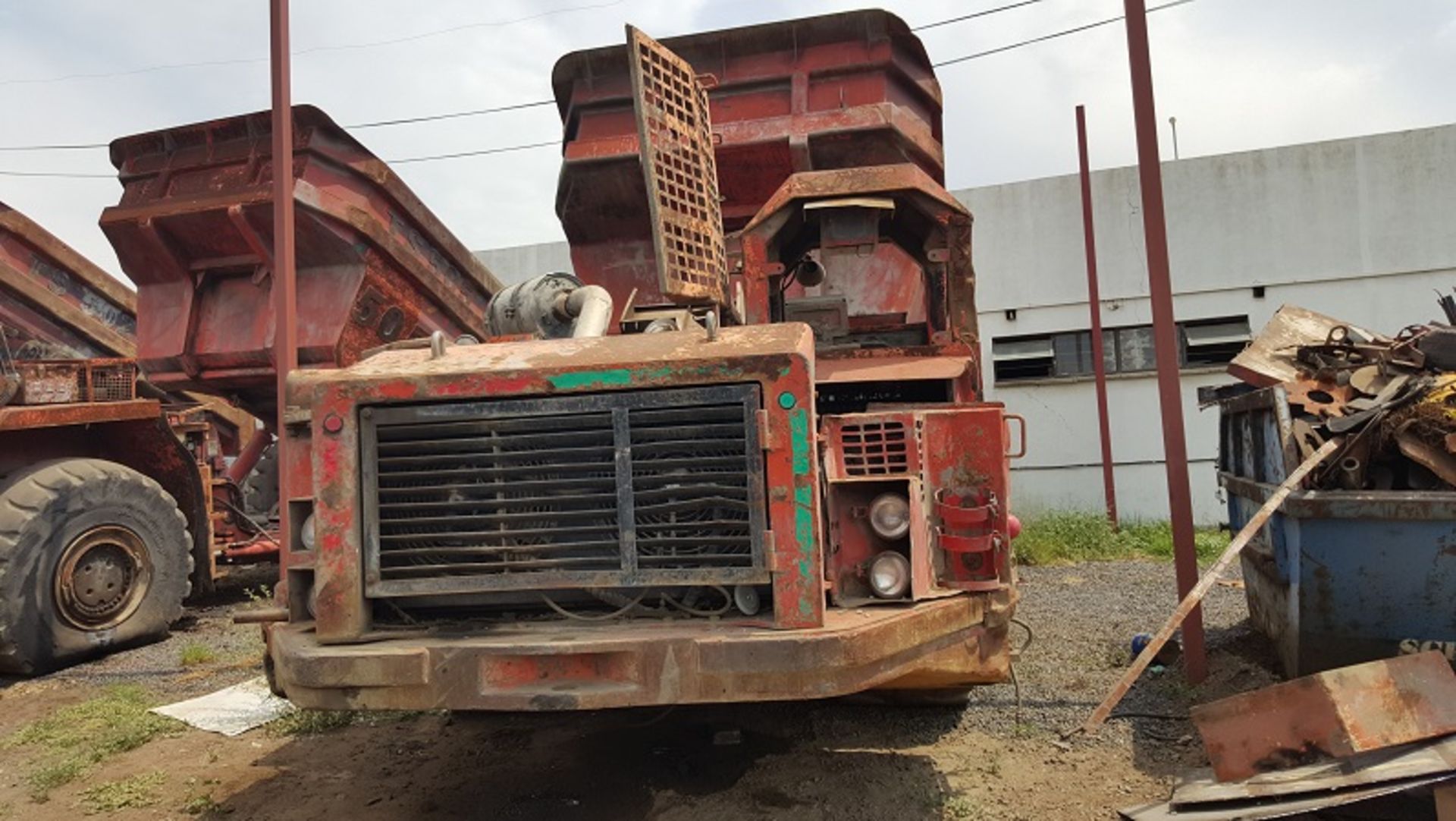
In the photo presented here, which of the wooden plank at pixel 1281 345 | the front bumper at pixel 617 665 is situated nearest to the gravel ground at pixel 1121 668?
the wooden plank at pixel 1281 345

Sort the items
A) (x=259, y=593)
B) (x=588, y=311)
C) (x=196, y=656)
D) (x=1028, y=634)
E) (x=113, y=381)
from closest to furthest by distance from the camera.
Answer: (x=588, y=311) → (x=1028, y=634) → (x=196, y=656) → (x=113, y=381) → (x=259, y=593)

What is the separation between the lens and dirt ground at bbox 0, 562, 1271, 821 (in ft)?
11.7

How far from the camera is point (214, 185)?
25.9 feet

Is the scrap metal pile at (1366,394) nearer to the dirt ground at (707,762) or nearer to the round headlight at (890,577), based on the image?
the dirt ground at (707,762)

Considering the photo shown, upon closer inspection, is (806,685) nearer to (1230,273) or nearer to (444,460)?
(444,460)

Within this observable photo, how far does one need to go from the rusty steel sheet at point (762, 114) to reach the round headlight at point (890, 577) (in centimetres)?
406

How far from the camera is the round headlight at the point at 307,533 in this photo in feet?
10.8

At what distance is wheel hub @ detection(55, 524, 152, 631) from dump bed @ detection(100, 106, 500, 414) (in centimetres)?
192

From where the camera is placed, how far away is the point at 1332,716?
319 centimetres

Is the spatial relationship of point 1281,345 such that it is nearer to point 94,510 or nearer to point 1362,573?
point 1362,573

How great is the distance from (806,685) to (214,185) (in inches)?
287

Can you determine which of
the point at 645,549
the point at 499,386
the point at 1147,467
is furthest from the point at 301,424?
the point at 1147,467

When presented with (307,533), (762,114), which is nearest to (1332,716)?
(307,533)

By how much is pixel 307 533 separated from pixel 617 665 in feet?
4.11
